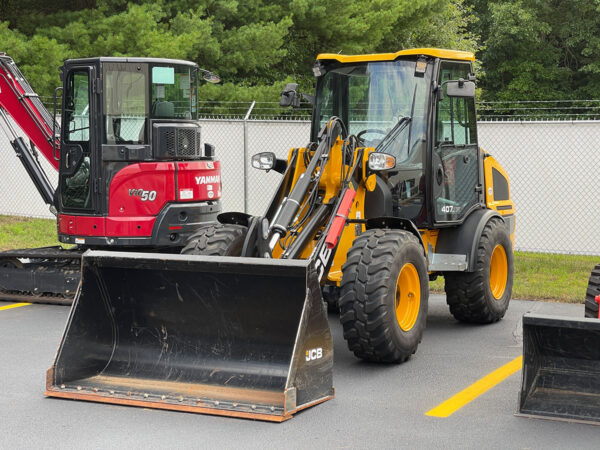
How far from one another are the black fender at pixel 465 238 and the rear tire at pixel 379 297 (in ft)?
4.64

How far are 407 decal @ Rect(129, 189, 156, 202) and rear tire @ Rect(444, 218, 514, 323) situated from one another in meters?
3.59

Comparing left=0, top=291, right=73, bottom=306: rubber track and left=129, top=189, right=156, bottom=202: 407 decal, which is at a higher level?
left=129, top=189, right=156, bottom=202: 407 decal

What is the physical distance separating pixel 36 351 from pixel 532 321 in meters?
4.54

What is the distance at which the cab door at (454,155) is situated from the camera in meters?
9.02

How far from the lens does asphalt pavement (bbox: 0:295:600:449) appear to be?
582 cm

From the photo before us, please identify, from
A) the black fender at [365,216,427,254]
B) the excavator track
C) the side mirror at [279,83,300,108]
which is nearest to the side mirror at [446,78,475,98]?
the black fender at [365,216,427,254]

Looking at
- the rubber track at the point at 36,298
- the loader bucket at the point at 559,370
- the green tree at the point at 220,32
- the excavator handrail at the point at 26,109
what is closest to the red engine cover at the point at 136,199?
the rubber track at the point at 36,298

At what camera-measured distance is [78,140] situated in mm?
10789

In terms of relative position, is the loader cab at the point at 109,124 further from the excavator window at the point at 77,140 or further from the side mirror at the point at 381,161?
the side mirror at the point at 381,161

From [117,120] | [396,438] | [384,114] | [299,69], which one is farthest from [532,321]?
[299,69]

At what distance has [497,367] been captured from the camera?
7824 mm

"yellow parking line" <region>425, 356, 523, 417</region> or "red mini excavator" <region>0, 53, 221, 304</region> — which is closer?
"yellow parking line" <region>425, 356, 523, 417</region>

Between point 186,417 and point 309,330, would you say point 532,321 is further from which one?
point 186,417

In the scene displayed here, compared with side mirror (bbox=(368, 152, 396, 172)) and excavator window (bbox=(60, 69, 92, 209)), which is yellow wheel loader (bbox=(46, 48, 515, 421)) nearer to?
side mirror (bbox=(368, 152, 396, 172))
